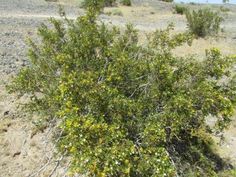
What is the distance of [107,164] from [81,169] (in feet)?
1.43

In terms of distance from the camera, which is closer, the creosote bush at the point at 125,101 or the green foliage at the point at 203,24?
the creosote bush at the point at 125,101

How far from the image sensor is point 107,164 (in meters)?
6.85

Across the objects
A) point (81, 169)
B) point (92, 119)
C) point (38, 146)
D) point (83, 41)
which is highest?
point (83, 41)

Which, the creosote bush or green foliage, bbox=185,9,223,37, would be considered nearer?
the creosote bush

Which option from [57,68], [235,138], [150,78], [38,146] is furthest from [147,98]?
[235,138]

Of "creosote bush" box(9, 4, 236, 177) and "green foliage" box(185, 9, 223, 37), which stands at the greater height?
"creosote bush" box(9, 4, 236, 177)

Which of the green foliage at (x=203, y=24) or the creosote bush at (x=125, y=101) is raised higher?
the creosote bush at (x=125, y=101)

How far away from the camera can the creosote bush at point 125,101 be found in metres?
7.24

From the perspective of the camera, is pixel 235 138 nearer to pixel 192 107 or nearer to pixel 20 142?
pixel 192 107

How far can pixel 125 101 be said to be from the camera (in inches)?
311

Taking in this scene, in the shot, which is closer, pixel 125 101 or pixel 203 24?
pixel 125 101

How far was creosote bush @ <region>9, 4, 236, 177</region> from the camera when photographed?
7.24 meters

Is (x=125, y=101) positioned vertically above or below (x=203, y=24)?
above

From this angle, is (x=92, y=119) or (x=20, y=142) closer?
(x=92, y=119)
